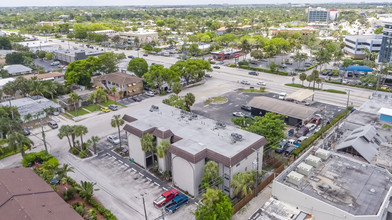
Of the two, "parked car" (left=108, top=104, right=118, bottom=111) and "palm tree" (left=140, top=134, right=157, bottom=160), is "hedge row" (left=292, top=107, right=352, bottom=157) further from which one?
"parked car" (left=108, top=104, right=118, bottom=111)

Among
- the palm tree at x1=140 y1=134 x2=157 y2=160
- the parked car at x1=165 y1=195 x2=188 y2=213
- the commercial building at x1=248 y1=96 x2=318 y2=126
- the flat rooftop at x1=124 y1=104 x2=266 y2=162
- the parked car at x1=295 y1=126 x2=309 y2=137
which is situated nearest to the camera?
the parked car at x1=165 y1=195 x2=188 y2=213

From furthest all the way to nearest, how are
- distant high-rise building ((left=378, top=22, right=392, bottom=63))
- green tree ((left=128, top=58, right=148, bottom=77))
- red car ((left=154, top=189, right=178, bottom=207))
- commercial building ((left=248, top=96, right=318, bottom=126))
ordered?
distant high-rise building ((left=378, top=22, right=392, bottom=63)) → green tree ((left=128, top=58, right=148, bottom=77)) → commercial building ((left=248, top=96, right=318, bottom=126)) → red car ((left=154, top=189, right=178, bottom=207))

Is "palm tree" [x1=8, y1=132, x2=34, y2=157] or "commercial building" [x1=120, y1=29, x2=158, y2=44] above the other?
"commercial building" [x1=120, y1=29, x2=158, y2=44]

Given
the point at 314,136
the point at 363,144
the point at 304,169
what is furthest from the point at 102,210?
the point at 314,136

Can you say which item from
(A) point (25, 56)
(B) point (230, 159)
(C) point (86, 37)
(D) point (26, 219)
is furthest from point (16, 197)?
(C) point (86, 37)

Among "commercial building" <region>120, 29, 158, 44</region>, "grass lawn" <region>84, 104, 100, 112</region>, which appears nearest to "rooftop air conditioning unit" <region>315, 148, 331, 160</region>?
"grass lawn" <region>84, 104, 100, 112</region>

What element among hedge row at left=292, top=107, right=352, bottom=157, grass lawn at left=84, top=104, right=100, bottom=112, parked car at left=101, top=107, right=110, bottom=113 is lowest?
hedge row at left=292, top=107, right=352, bottom=157
